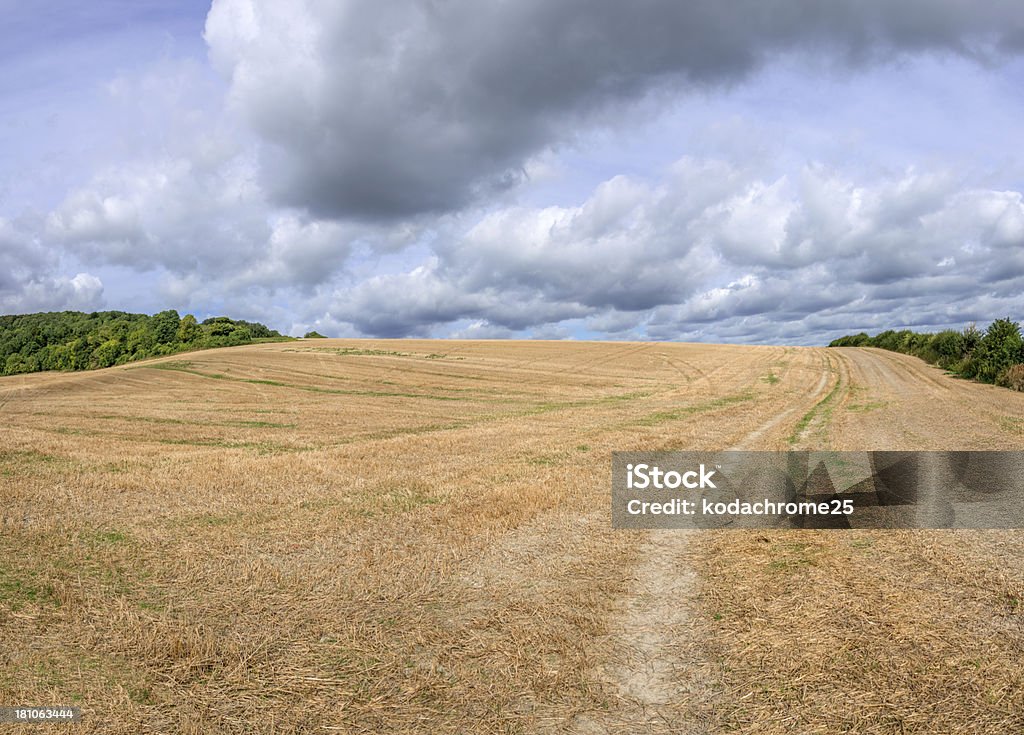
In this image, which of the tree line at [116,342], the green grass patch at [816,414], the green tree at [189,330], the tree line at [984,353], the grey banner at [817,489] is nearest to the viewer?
the grey banner at [817,489]

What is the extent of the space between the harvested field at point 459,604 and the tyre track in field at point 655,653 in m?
0.03

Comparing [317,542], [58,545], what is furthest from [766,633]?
[58,545]

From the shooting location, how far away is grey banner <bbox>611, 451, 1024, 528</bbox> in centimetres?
1102

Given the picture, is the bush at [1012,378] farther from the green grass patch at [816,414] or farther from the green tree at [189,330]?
the green tree at [189,330]

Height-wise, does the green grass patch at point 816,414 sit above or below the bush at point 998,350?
below

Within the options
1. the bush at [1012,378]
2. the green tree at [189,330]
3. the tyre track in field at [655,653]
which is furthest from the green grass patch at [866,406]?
the green tree at [189,330]

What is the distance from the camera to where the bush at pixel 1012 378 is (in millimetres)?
35166

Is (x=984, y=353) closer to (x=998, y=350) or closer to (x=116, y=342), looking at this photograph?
(x=998, y=350)

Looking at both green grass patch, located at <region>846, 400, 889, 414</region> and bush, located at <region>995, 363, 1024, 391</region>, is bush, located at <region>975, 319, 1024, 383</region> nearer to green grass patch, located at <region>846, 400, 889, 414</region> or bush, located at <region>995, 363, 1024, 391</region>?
bush, located at <region>995, 363, 1024, 391</region>

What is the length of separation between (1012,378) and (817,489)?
108 feet

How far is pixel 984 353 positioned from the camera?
42906mm

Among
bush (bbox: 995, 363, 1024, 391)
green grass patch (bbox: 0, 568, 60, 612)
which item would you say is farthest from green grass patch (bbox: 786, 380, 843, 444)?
green grass patch (bbox: 0, 568, 60, 612)

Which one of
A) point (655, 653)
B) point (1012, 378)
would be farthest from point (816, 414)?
point (655, 653)

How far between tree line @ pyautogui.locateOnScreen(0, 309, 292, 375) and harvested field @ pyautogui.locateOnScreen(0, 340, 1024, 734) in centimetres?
7769
